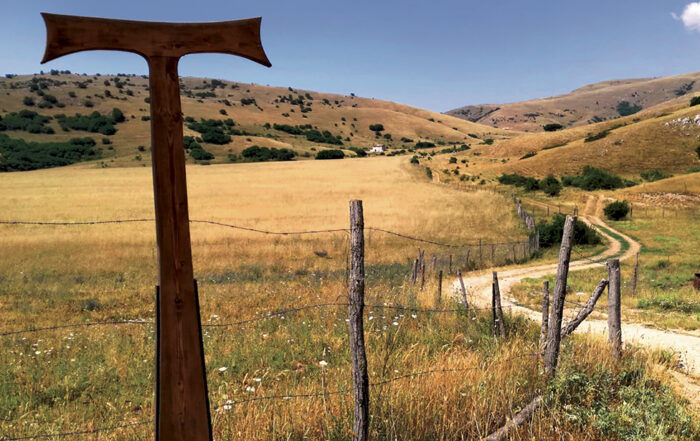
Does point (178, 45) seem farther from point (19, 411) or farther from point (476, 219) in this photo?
point (476, 219)

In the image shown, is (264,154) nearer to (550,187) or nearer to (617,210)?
(550,187)

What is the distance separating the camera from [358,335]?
12.6 ft

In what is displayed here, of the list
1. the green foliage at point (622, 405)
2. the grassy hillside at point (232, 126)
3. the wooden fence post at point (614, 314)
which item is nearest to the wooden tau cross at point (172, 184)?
the green foliage at point (622, 405)

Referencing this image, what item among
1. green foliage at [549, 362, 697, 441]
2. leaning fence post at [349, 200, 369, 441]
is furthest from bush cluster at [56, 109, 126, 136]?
green foliage at [549, 362, 697, 441]

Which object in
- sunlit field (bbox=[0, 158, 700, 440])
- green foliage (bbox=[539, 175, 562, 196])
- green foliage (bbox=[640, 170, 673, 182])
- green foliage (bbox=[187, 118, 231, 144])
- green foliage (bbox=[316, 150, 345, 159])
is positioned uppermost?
green foliage (bbox=[187, 118, 231, 144])

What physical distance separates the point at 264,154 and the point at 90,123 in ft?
178

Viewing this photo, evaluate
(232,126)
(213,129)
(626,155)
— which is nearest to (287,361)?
(626,155)

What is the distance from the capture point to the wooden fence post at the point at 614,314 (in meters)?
6.09

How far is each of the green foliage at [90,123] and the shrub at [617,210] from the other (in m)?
108

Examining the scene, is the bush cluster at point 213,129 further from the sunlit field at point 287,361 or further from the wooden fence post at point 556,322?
the wooden fence post at point 556,322

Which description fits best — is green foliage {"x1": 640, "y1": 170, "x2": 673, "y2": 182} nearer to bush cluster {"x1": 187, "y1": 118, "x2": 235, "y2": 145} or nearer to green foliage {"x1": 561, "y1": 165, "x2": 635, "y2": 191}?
green foliage {"x1": 561, "y1": 165, "x2": 635, "y2": 191}

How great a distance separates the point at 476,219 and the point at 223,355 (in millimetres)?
28207

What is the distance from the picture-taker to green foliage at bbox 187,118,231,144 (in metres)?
102

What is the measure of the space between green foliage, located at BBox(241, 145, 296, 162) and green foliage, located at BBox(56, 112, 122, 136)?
128 ft
